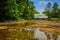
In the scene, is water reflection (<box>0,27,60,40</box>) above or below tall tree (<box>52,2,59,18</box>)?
above

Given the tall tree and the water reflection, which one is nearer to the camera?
the water reflection

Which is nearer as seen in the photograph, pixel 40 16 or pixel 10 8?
pixel 10 8

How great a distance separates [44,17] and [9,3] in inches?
1231

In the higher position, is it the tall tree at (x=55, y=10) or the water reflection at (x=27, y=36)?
the water reflection at (x=27, y=36)

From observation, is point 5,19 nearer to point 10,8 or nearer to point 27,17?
point 10,8

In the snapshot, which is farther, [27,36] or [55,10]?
[55,10]

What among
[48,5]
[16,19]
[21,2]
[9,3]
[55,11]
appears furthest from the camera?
A: [48,5]

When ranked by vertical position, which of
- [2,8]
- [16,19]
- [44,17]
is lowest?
[44,17]

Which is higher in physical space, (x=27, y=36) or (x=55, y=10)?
(x=27, y=36)

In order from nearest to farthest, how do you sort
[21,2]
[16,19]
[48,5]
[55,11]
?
1. [16,19]
2. [21,2]
3. [55,11]
4. [48,5]

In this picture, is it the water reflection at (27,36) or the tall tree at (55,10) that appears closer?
the water reflection at (27,36)

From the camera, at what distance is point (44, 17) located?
6488cm

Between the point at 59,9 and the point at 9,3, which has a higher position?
the point at 9,3

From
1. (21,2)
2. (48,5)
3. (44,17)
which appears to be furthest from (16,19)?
(48,5)
